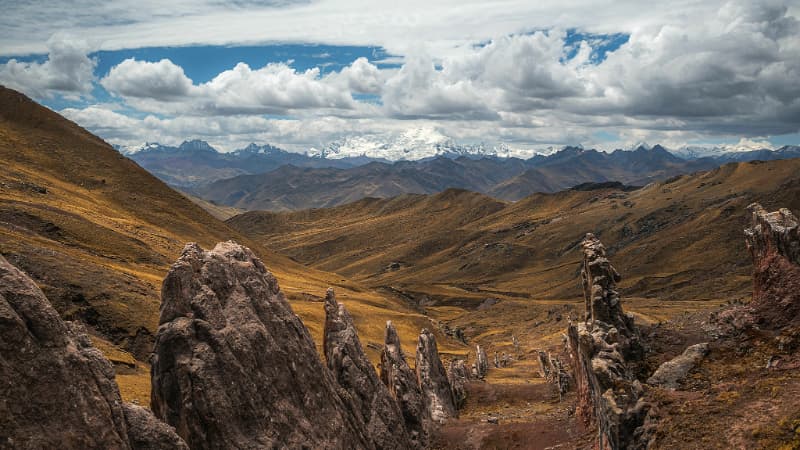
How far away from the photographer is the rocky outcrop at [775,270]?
3612 centimetres

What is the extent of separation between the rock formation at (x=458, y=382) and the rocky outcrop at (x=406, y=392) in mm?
13399

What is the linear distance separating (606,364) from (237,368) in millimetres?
20667

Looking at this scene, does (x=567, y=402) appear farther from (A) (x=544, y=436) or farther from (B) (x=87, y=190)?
(B) (x=87, y=190)

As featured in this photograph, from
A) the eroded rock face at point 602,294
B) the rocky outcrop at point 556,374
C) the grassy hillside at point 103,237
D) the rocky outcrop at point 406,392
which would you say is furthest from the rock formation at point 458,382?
the eroded rock face at point 602,294

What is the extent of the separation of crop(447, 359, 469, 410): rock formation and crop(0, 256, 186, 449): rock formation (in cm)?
4555

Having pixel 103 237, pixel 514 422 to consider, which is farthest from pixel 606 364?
pixel 103 237

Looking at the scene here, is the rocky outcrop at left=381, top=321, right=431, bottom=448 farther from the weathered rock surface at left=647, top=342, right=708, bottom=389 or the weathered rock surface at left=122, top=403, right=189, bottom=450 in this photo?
the weathered rock surface at left=122, top=403, right=189, bottom=450

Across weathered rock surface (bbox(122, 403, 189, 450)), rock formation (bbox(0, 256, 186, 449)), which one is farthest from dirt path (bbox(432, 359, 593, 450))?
rock formation (bbox(0, 256, 186, 449))

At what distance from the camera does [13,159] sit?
503 ft

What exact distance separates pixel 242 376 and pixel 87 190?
159 m

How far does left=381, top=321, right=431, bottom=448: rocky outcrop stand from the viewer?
44250 mm

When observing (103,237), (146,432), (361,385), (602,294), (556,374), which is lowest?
(556,374)

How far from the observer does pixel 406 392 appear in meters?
45.3

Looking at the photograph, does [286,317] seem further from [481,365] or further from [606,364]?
[481,365]
